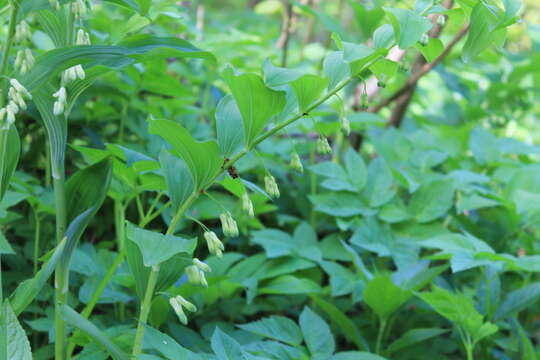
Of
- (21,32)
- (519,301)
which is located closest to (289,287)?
(519,301)

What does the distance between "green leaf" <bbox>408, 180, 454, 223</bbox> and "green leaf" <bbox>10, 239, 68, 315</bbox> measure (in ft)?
4.33

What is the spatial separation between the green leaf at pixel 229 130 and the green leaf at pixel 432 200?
108cm

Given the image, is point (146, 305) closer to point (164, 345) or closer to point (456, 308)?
point (164, 345)

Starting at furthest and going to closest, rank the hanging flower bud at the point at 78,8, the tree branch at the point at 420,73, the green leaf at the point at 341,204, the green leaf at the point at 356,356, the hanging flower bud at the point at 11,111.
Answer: the tree branch at the point at 420,73 < the green leaf at the point at 341,204 < the green leaf at the point at 356,356 < the hanging flower bud at the point at 78,8 < the hanging flower bud at the point at 11,111

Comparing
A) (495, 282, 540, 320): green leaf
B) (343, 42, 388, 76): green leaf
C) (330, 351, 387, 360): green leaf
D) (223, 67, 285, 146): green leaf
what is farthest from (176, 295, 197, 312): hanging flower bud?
(495, 282, 540, 320): green leaf

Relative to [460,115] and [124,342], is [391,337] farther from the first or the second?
[460,115]

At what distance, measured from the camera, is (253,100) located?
3.28 ft

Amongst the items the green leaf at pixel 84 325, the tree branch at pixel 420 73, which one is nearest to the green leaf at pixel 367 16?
the tree branch at pixel 420 73

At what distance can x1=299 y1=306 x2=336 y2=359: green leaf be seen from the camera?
1.35 m

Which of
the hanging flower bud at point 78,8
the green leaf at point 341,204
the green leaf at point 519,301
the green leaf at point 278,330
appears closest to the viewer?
the hanging flower bud at point 78,8

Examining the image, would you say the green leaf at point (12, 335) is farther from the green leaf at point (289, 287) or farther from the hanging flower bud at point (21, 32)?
the green leaf at point (289, 287)

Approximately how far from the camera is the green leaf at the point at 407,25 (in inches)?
37.8

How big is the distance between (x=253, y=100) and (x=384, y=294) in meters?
0.76

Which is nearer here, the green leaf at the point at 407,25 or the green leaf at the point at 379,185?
the green leaf at the point at 407,25
